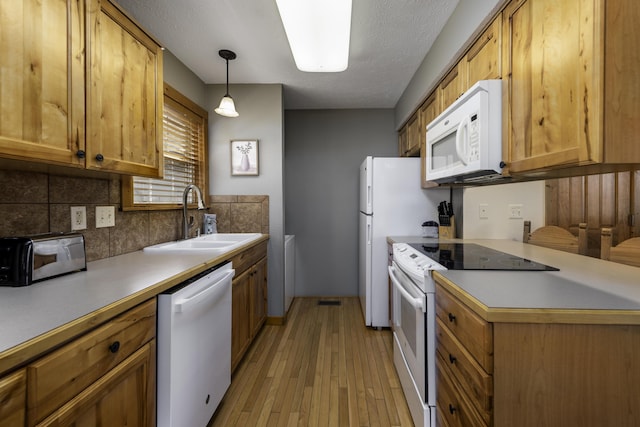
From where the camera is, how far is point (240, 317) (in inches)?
86.2

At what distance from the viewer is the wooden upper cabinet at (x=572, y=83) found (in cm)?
92

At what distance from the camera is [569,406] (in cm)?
89

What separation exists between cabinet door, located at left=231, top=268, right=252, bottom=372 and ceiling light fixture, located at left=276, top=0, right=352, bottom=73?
1.58 meters

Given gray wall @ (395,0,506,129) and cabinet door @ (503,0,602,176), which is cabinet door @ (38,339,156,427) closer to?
cabinet door @ (503,0,602,176)

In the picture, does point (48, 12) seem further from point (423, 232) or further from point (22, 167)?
point (423, 232)

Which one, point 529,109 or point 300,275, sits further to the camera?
point 300,275

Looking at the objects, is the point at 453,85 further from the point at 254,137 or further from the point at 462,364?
the point at 254,137

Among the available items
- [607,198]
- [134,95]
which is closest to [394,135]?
[607,198]

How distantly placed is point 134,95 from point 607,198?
94.3 inches

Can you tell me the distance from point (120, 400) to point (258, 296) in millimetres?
1723

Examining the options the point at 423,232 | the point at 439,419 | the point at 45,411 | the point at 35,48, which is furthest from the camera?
the point at 423,232

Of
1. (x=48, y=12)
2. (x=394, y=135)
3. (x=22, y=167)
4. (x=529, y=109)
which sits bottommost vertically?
(x=22, y=167)

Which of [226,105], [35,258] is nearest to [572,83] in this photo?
[35,258]

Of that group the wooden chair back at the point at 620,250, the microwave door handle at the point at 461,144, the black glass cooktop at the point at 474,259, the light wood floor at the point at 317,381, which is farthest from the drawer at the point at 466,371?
the wooden chair back at the point at 620,250
